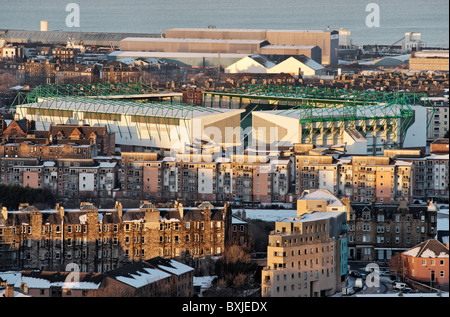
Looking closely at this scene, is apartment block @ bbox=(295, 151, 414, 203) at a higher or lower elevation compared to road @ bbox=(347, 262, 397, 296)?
higher

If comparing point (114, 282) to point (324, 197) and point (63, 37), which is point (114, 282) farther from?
point (63, 37)

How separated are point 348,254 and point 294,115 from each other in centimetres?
903

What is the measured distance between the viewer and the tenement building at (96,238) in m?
16.4

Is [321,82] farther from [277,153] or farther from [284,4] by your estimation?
[284,4]

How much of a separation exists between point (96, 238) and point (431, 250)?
3.79 metres

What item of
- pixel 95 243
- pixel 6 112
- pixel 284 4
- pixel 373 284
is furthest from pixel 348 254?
pixel 284 4

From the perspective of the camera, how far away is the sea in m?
58.0

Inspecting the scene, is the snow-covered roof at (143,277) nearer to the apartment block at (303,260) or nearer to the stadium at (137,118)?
the apartment block at (303,260)

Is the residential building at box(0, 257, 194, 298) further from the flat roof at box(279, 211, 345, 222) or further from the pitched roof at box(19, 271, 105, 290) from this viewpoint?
the flat roof at box(279, 211, 345, 222)

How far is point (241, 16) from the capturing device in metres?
64.6

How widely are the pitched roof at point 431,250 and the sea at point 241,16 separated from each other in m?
36.1

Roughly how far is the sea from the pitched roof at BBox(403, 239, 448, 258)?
3608cm

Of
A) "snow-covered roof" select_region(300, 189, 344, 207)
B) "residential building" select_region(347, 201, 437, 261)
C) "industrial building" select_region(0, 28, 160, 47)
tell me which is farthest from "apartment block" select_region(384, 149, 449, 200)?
"industrial building" select_region(0, 28, 160, 47)
